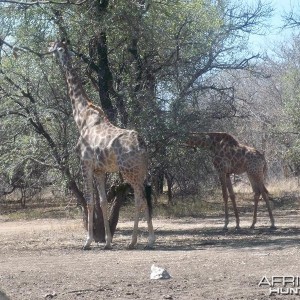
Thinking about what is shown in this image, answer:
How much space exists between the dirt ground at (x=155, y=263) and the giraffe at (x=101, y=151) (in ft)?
2.43

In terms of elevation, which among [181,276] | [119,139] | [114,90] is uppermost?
[114,90]

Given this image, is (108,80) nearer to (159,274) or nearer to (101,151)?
(101,151)

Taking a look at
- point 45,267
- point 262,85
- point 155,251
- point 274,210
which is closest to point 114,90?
point 155,251

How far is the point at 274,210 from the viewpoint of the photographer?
23562mm

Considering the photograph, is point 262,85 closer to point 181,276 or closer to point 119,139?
point 119,139

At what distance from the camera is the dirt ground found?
29.6ft

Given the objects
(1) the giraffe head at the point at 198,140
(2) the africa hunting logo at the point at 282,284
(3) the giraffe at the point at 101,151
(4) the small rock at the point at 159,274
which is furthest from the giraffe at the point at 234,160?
(2) the africa hunting logo at the point at 282,284

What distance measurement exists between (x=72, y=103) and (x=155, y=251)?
3.36 m

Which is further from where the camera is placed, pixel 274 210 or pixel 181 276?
pixel 274 210

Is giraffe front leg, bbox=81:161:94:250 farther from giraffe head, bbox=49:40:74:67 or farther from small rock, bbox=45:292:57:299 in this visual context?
small rock, bbox=45:292:57:299

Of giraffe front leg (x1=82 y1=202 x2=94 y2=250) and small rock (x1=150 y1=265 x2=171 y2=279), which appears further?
giraffe front leg (x1=82 y1=202 x2=94 y2=250)

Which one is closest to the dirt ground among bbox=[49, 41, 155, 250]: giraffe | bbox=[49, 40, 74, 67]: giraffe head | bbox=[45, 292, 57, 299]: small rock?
bbox=[45, 292, 57, 299]: small rock

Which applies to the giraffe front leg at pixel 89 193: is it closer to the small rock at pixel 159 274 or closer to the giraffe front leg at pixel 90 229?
the giraffe front leg at pixel 90 229

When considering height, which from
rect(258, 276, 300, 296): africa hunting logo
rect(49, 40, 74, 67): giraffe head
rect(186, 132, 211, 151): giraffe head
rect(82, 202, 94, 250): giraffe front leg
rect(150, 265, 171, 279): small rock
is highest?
rect(49, 40, 74, 67): giraffe head
